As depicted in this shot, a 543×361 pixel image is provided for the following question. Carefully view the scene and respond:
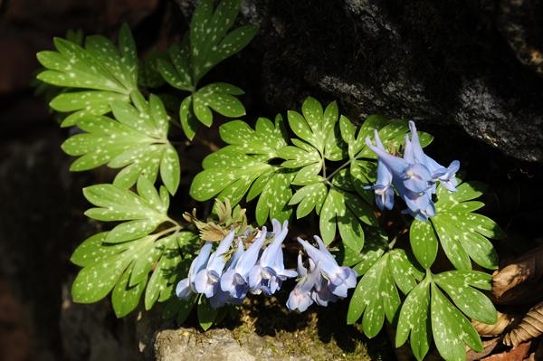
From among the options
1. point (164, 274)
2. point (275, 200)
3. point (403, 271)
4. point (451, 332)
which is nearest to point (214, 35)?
point (275, 200)

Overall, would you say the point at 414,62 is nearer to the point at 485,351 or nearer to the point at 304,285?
the point at 304,285

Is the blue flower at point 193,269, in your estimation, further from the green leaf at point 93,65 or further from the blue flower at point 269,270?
the green leaf at point 93,65

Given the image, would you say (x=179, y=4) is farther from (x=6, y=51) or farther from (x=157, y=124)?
(x=6, y=51)

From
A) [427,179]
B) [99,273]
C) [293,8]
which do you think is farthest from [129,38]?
[427,179]

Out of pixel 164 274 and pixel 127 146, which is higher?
pixel 127 146

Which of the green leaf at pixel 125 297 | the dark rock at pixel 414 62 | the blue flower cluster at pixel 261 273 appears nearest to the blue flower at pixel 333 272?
the blue flower cluster at pixel 261 273

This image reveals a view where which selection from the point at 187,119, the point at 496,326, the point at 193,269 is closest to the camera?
the point at 193,269

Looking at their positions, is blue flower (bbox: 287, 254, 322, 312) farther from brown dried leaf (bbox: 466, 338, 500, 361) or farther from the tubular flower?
brown dried leaf (bbox: 466, 338, 500, 361)
